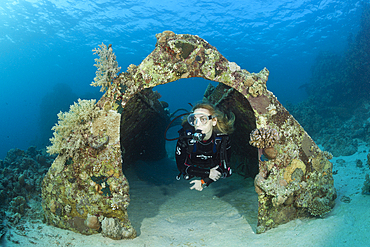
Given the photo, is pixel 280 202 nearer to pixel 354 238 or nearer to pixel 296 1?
pixel 354 238

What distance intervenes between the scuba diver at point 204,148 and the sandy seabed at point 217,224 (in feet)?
2.50

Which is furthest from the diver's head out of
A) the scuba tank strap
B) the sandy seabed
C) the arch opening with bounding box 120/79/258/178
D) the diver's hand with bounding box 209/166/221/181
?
the sandy seabed

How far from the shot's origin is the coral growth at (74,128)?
Result: 9.63 ft

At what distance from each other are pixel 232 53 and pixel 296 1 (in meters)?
16.2

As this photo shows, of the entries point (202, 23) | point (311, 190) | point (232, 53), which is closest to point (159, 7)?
point (202, 23)

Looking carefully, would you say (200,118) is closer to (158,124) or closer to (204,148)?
(204,148)

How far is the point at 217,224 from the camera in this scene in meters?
3.47

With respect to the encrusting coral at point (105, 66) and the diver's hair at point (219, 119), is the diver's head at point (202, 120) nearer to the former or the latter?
the diver's hair at point (219, 119)

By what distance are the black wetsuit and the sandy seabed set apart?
33.4 inches

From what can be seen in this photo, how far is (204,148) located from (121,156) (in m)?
2.05

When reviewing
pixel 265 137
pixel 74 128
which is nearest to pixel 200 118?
pixel 265 137

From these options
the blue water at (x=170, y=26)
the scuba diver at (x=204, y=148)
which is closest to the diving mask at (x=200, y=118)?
the scuba diver at (x=204, y=148)

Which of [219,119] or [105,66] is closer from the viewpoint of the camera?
[105,66]

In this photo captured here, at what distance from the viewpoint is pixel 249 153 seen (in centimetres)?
568
